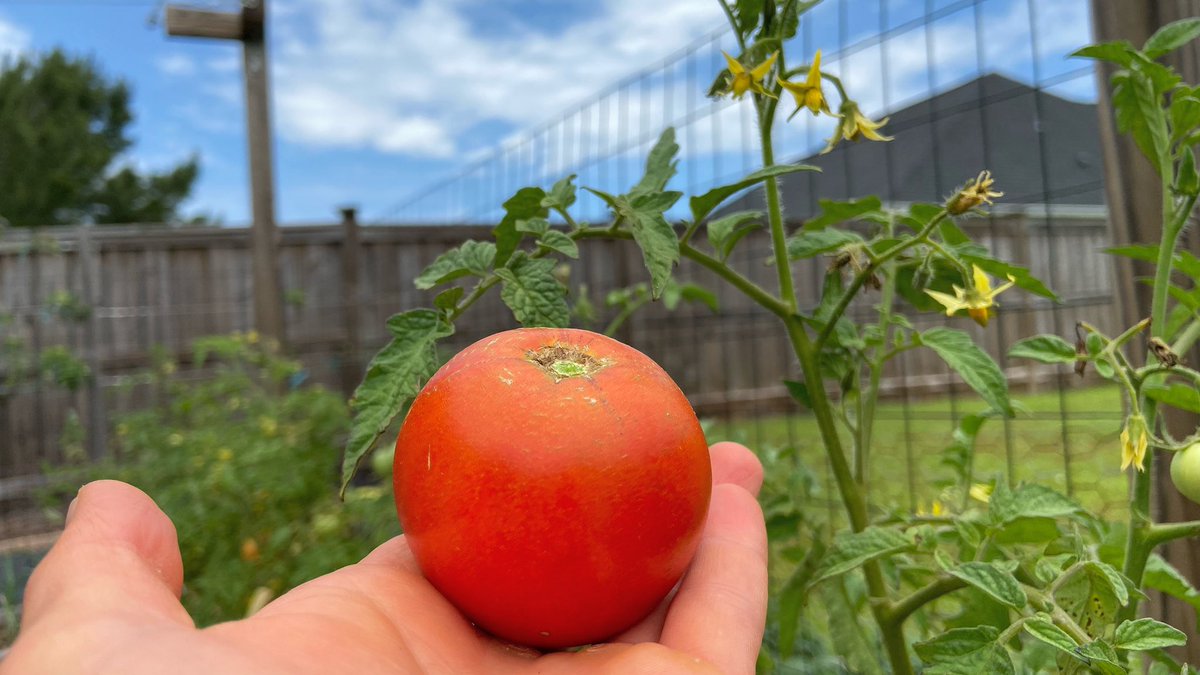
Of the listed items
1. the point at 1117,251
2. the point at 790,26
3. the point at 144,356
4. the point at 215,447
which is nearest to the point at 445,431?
the point at 790,26

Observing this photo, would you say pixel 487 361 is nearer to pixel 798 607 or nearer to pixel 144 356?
pixel 798 607

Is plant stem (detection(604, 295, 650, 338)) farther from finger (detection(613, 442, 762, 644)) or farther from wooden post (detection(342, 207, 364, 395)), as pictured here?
wooden post (detection(342, 207, 364, 395))

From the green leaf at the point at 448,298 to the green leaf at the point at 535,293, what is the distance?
5cm

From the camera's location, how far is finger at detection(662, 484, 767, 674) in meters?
0.77

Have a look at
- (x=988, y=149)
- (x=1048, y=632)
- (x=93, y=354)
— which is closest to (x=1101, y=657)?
(x=1048, y=632)

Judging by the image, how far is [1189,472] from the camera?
2.39 feet

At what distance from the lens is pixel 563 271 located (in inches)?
54.0

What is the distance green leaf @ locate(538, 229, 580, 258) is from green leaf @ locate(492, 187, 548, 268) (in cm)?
5

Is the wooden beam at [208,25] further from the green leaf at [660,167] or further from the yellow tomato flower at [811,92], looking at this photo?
the yellow tomato flower at [811,92]

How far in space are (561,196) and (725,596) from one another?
0.48 metres

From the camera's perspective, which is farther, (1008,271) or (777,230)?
(777,230)

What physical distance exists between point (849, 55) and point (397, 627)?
7.58ft

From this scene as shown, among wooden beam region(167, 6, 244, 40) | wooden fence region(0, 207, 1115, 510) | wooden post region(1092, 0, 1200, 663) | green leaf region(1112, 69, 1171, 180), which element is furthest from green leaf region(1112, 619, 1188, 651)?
wooden beam region(167, 6, 244, 40)

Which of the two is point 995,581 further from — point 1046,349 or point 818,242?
point 818,242
